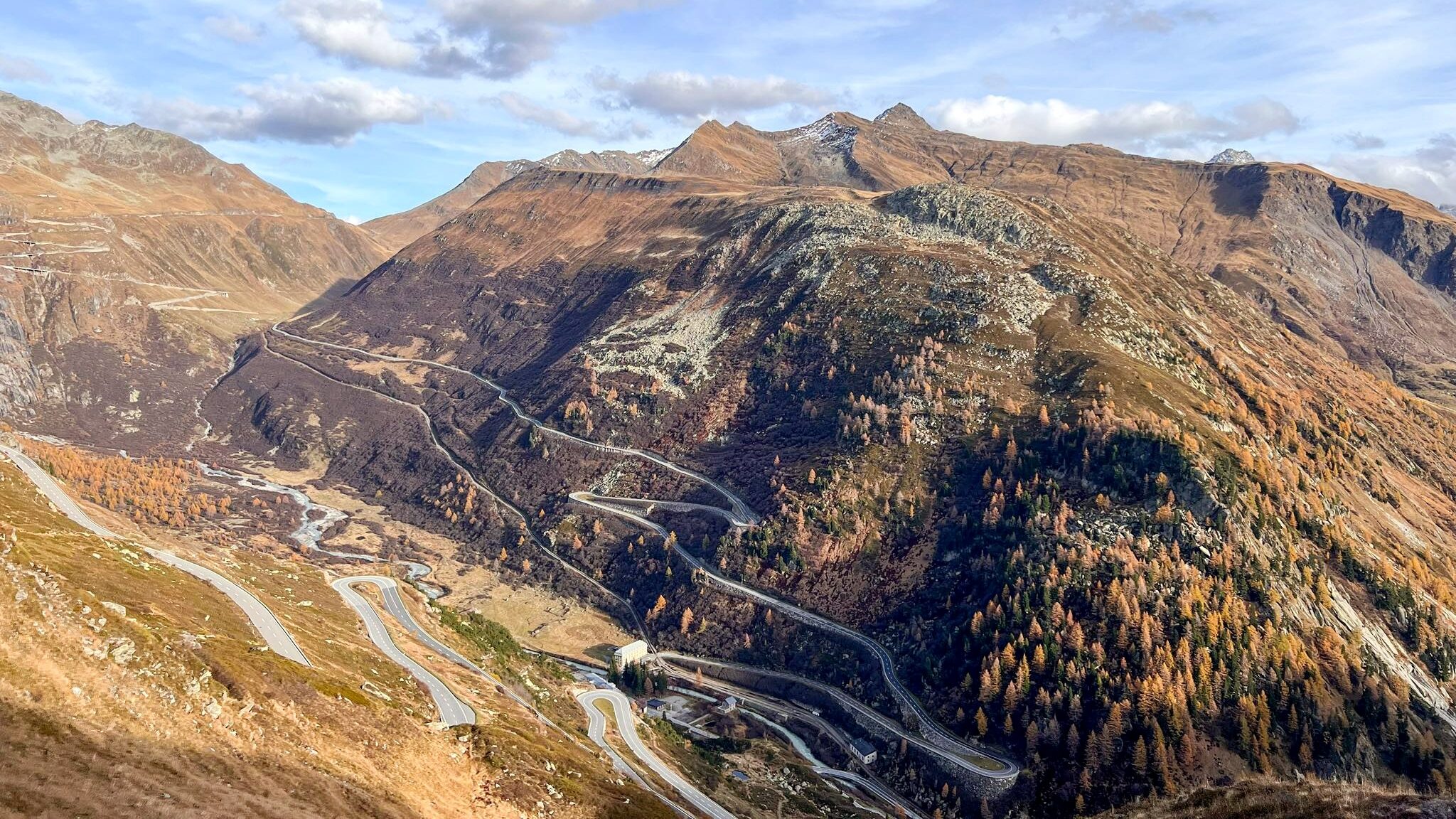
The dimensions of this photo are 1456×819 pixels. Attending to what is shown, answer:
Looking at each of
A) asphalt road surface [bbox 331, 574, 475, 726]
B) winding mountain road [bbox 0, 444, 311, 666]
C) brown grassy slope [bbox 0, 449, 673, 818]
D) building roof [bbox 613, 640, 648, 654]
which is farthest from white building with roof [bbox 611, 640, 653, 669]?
winding mountain road [bbox 0, 444, 311, 666]

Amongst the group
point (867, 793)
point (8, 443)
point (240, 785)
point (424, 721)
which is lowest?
point (867, 793)

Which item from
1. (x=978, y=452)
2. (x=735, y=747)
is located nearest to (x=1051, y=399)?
(x=978, y=452)

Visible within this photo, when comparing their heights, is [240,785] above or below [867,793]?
above

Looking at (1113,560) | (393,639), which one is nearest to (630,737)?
(393,639)

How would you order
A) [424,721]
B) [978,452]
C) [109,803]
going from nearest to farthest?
[109,803] < [424,721] < [978,452]

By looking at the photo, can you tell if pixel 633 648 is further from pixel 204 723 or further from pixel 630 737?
pixel 204 723

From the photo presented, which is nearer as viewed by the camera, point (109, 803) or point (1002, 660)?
point (109, 803)

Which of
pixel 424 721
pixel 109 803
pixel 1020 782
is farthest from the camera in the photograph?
pixel 1020 782

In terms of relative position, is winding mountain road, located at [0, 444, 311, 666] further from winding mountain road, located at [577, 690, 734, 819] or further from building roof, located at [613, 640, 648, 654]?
building roof, located at [613, 640, 648, 654]

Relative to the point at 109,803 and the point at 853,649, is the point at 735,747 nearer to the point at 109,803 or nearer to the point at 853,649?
the point at 853,649
